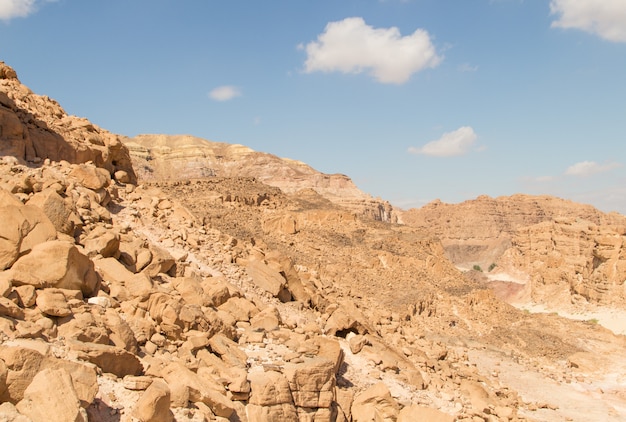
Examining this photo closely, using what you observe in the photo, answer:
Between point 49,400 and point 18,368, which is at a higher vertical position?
point 18,368

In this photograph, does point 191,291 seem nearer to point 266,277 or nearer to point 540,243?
point 266,277

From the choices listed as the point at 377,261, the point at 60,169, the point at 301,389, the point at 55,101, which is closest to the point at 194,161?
the point at 377,261

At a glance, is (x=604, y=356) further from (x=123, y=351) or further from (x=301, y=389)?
(x=123, y=351)

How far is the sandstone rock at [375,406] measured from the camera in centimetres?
844

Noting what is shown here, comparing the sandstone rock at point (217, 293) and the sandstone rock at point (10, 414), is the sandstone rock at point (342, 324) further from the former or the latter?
the sandstone rock at point (10, 414)

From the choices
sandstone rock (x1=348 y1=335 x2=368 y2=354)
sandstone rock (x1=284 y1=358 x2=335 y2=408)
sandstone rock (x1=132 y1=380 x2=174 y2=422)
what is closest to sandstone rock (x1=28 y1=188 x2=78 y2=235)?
sandstone rock (x1=132 y1=380 x2=174 y2=422)

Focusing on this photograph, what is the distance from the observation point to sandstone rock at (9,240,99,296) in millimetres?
6984

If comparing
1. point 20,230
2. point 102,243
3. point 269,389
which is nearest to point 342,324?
point 269,389

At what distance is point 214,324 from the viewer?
838cm

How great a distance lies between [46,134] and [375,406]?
976 cm

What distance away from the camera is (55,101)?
15750mm

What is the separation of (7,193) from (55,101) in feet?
29.5

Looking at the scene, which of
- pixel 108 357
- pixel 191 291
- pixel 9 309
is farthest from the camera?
pixel 191 291

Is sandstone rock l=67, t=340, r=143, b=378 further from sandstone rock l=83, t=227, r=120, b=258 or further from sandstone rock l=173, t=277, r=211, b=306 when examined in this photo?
sandstone rock l=83, t=227, r=120, b=258
